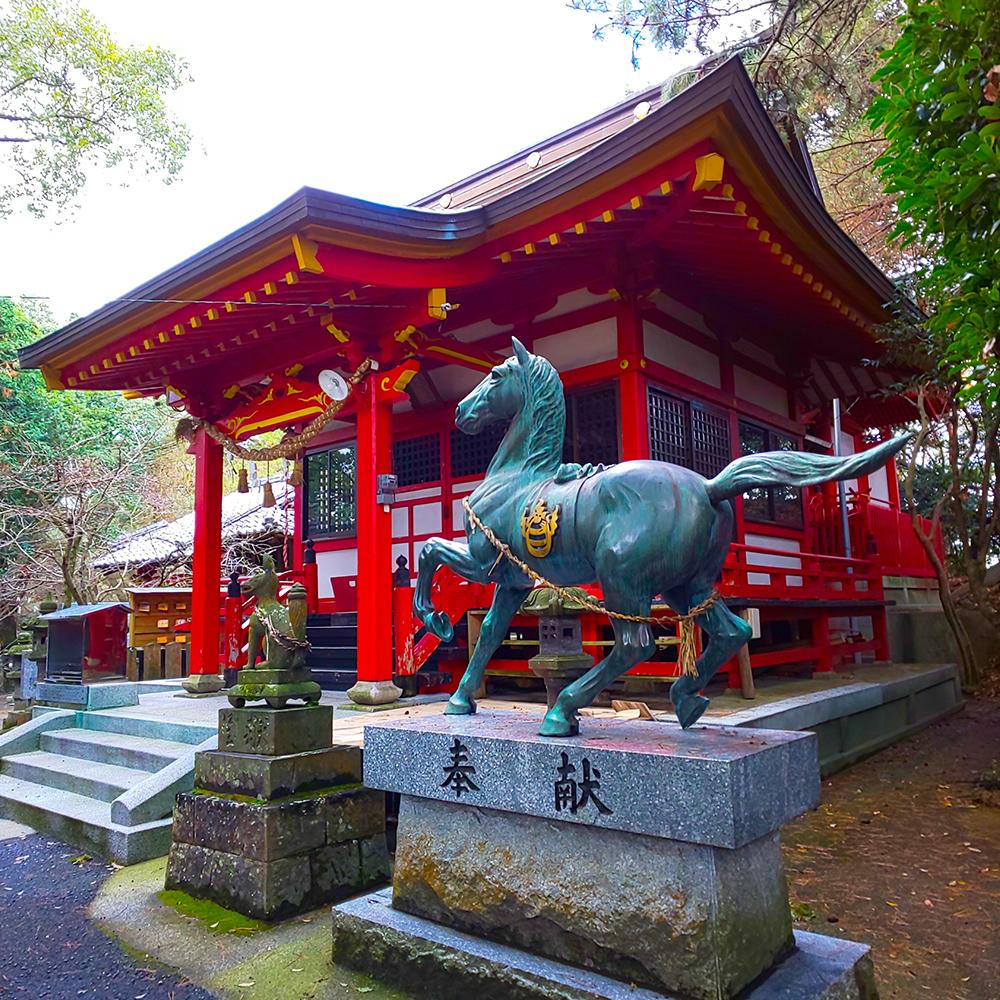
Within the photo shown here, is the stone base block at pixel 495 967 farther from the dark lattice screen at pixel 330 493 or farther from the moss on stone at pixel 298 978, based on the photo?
the dark lattice screen at pixel 330 493

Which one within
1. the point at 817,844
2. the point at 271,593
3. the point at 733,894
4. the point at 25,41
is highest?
the point at 25,41

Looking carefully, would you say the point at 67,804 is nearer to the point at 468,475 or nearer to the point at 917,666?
the point at 468,475

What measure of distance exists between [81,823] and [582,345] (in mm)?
6117

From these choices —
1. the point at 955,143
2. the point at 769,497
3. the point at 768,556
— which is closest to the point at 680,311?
the point at 769,497

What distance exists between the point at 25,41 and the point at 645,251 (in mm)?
16516

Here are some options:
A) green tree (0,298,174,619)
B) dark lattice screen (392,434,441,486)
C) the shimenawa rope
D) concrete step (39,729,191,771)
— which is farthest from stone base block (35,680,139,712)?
green tree (0,298,174,619)

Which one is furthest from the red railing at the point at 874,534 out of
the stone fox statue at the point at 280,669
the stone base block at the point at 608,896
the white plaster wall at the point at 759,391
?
the stone base block at the point at 608,896

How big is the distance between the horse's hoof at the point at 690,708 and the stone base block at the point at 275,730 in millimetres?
2369

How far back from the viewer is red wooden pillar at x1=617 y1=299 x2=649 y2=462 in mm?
7328

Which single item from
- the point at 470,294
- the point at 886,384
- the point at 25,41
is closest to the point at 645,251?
the point at 470,294

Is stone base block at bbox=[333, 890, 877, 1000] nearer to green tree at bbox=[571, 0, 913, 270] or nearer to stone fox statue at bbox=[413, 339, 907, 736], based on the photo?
stone fox statue at bbox=[413, 339, 907, 736]

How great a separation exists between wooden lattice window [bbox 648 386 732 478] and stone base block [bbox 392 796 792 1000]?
505cm

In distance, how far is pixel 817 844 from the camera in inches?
206

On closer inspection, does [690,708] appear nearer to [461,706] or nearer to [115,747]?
[461,706]
